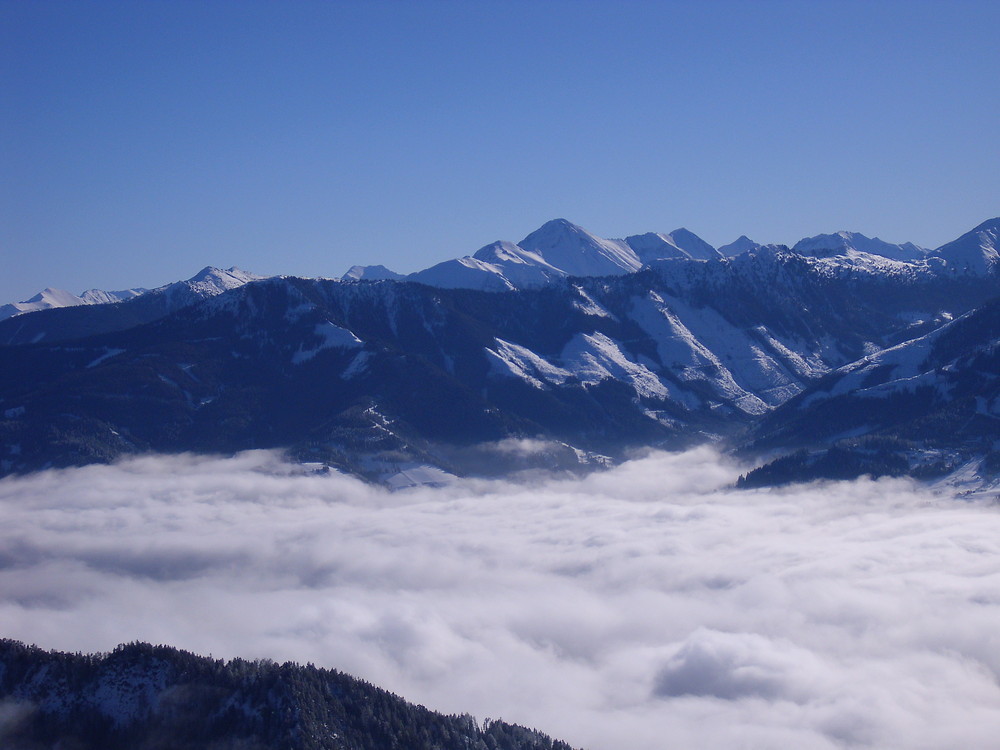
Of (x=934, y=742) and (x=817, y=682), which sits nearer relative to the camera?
(x=934, y=742)

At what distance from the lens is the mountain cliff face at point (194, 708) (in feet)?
447

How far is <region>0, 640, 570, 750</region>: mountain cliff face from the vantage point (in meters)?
136

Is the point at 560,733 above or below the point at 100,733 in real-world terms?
below

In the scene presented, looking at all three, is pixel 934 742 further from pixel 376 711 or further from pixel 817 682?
pixel 376 711

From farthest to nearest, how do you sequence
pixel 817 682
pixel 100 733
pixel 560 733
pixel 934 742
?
pixel 817 682, pixel 560 733, pixel 934 742, pixel 100 733

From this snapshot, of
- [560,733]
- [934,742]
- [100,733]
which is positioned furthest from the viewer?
[560,733]

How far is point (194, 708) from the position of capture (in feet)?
457

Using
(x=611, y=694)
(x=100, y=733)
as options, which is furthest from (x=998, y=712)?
(x=100, y=733)

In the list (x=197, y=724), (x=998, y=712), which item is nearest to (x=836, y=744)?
(x=998, y=712)

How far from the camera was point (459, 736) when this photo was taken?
146 m

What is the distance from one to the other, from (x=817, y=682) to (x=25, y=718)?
127 meters

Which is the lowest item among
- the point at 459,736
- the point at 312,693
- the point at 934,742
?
the point at 934,742

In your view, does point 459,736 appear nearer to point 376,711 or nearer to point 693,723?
point 376,711

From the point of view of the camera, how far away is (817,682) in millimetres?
194250
